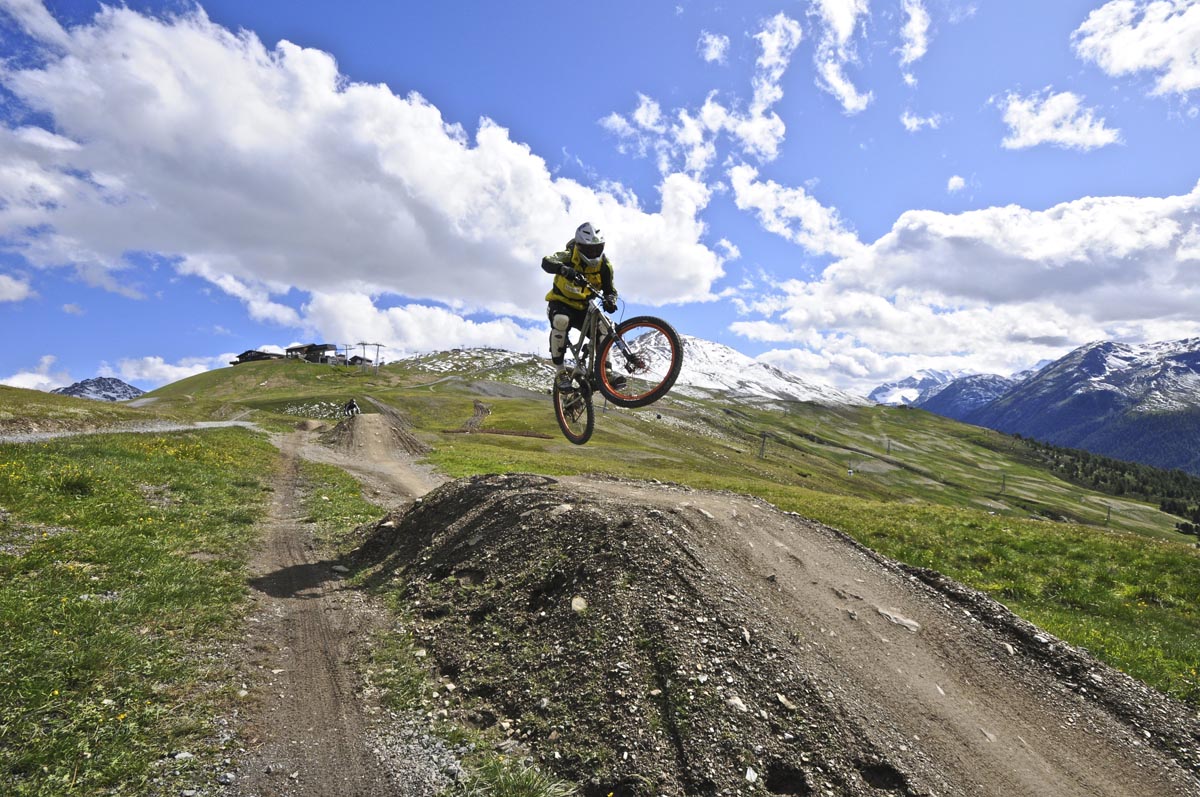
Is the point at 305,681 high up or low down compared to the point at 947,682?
up

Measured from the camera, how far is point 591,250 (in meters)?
15.2

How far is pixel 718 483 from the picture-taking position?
42.2 metres

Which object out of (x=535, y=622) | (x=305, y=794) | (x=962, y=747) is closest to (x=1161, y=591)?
(x=962, y=747)

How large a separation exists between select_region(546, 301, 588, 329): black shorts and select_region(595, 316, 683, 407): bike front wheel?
0.99 meters

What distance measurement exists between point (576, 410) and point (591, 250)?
220 inches

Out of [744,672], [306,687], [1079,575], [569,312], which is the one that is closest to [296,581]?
[306,687]

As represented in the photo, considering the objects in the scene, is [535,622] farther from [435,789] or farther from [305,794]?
[305,794]

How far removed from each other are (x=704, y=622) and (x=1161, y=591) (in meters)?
18.6

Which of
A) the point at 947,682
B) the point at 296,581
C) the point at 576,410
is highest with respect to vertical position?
the point at 576,410

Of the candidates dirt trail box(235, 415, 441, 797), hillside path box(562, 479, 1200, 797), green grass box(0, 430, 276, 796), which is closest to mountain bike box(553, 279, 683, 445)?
hillside path box(562, 479, 1200, 797)

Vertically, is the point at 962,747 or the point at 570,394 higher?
the point at 570,394

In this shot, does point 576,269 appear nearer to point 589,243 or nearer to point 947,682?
point 589,243

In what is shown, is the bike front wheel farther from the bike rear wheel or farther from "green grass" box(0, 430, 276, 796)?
"green grass" box(0, 430, 276, 796)

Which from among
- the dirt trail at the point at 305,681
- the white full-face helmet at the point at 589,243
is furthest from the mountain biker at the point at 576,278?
the dirt trail at the point at 305,681
